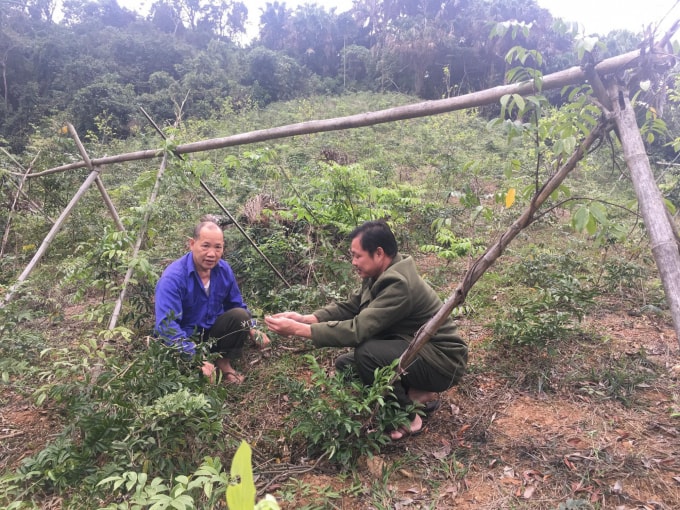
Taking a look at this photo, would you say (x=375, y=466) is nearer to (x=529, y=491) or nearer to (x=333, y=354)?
(x=529, y=491)

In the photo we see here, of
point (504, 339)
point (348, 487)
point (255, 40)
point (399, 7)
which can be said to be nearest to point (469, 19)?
point (399, 7)

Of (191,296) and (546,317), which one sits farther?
(546,317)

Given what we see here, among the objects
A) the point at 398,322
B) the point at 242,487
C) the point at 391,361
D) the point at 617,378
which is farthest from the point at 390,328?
the point at 242,487

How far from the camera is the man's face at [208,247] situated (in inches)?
113

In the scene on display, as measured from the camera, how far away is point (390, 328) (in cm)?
246

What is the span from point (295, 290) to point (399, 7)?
28.0 metres

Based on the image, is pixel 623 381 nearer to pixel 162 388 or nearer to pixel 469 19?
pixel 162 388

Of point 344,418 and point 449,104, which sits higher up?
point 449,104

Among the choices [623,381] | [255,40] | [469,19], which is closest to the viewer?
[623,381]

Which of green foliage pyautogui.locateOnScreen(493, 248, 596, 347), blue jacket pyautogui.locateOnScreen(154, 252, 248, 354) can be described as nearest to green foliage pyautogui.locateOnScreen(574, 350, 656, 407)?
green foliage pyautogui.locateOnScreen(493, 248, 596, 347)

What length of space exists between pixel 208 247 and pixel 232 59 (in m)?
26.3

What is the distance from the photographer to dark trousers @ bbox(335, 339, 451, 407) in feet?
7.57

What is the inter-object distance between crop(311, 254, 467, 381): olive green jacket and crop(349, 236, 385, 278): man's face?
73 mm

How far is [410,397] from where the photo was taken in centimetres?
255
